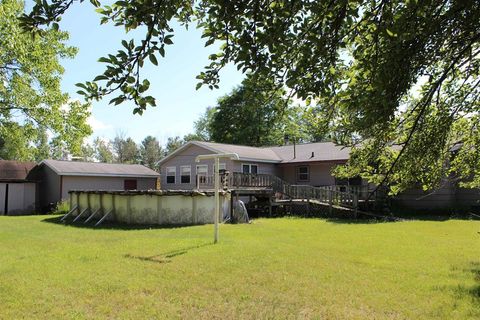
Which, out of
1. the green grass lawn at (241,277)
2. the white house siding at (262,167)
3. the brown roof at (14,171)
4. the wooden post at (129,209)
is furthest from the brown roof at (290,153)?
the green grass lawn at (241,277)

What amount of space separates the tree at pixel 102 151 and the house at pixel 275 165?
4225 cm

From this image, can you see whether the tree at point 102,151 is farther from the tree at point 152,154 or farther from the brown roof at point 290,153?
the brown roof at point 290,153

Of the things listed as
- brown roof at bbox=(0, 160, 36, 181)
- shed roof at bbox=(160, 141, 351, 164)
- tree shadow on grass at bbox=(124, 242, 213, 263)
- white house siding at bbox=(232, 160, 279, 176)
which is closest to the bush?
brown roof at bbox=(0, 160, 36, 181)

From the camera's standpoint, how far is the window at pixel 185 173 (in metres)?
29.1

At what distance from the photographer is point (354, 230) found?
1529 centimetres

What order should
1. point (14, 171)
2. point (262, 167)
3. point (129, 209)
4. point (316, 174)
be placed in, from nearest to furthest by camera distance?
point (129, 209) < point (316, 174) < point (262, 167) < point (14, 171)

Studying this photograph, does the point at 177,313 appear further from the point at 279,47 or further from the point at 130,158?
the point at 130,158

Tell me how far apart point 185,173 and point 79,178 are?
25.1 ft

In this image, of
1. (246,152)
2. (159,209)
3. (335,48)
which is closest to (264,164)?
(246,152)

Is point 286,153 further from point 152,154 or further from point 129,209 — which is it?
point 152,154

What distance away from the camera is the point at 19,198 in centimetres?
2906

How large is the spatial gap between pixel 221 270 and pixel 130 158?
61862 millimetres

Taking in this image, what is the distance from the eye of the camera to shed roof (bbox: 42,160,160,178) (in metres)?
29.2

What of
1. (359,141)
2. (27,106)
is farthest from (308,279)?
(27,106)
